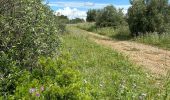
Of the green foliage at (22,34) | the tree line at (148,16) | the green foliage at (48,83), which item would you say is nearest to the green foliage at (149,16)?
the tree line at (148,16)

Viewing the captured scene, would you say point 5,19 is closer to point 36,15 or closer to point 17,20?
point 17,20

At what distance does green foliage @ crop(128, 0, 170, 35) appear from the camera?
32062mm

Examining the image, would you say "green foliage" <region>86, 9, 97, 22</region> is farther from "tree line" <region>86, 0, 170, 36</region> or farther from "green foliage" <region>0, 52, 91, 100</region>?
"green foliage" <region>0, 52, 91, 100</region>

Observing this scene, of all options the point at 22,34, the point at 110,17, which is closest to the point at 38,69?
the point at 22,34

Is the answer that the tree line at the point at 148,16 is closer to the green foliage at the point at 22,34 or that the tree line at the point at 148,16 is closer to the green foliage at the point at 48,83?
the green foliage at the point at 22,34

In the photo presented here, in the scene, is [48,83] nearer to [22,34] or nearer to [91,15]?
[22,34]

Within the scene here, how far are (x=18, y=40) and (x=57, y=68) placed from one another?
141 centimetres

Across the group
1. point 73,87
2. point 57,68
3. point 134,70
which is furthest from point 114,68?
point 73,87

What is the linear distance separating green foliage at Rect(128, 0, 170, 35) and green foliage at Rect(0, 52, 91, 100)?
26033 mm

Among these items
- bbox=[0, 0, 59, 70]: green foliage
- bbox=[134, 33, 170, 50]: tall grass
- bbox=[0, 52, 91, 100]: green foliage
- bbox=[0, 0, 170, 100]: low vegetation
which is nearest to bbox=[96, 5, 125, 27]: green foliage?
bbox=[134, 33, 170, 50]: tall grass

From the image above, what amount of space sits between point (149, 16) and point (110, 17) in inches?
703

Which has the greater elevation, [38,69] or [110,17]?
[38,69]

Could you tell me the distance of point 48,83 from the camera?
5.86 meters

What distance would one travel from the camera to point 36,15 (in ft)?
26.3
